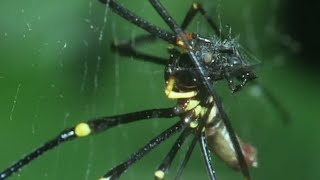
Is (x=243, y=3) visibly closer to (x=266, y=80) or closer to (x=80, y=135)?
(x=266, y=80)

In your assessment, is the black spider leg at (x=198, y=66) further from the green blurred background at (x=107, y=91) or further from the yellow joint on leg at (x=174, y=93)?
the green blurred background at (x=107, y=91)

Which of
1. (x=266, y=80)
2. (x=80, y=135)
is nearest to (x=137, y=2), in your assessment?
(x=266, y=80)

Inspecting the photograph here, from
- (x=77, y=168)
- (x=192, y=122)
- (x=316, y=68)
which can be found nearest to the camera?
(x=192, y=122)

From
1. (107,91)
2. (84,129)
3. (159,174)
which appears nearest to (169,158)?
(159,174)

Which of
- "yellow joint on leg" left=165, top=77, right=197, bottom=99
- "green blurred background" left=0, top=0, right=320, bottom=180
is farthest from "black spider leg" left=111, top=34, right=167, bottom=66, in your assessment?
"yellow joint on leg" left=165, top=77, right=197, bottom=99

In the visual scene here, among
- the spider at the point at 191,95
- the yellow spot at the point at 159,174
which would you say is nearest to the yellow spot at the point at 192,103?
the spider at the point at 191,95

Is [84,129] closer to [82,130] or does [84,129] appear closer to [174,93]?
[82,130]

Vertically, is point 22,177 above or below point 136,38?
below

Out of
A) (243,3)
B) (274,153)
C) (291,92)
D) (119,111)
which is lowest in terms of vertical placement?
(274,153)
